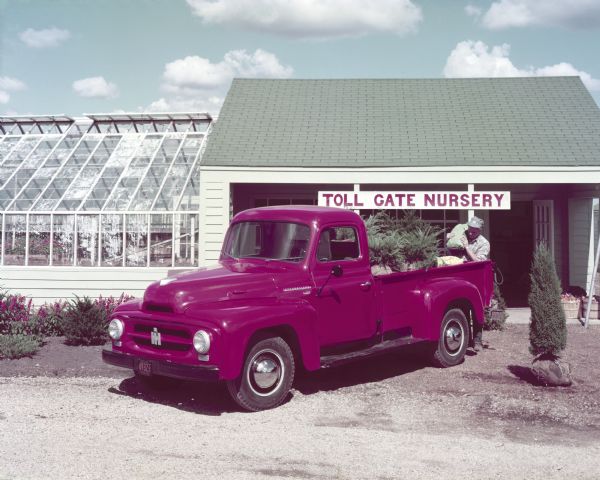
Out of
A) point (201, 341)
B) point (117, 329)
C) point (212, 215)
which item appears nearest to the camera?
point (201, 341)

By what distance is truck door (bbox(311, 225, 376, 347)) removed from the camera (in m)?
7.40

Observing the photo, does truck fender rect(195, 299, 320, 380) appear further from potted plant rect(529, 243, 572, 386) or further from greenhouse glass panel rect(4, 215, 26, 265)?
greenhouse glass panel rect(4, 215, 26, 265)

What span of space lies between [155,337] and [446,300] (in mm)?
3808

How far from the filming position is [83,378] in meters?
8.42

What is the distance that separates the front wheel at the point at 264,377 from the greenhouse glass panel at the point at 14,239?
9625 millimetres

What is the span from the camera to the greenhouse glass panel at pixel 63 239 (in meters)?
14.5

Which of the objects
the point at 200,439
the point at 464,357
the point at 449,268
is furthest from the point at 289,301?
the point at 464,357

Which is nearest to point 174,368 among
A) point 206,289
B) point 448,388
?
point 206,289

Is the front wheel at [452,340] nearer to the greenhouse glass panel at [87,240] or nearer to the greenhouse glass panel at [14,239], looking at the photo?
the greenhouse glass panel at [87,240]

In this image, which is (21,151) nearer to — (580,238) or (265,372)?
(265,372)

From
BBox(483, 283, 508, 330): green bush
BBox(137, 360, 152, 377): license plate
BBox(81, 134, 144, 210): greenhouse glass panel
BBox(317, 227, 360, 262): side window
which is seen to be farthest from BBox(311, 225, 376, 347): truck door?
BBox(81, 134, 144, 210): greenhouse glass panel

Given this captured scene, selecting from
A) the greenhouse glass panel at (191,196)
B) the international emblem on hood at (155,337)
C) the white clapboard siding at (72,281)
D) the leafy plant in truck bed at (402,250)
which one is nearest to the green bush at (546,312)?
the leafy plant in truck bed at (402,250)

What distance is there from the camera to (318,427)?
6254 mm

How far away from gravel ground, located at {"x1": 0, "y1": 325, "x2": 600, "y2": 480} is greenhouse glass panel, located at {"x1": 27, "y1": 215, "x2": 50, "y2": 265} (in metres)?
5.87
